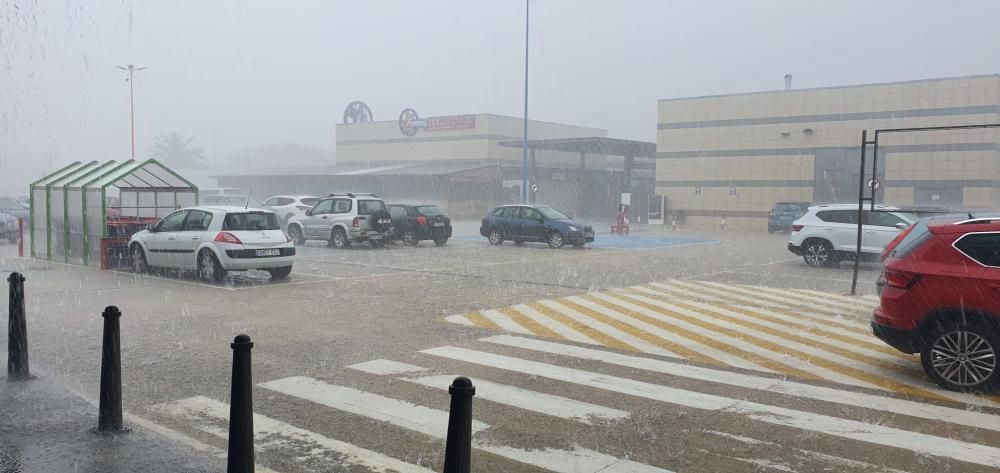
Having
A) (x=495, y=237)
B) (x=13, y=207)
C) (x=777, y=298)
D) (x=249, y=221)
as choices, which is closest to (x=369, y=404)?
(x=777, y=298)

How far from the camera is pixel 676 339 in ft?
30.0

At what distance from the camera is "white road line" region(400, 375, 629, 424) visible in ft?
19.3

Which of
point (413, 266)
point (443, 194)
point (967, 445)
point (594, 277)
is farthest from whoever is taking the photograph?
point (443, 194)

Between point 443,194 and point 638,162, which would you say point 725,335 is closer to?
point 443,194

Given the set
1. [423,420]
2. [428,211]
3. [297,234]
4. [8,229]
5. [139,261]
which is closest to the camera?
[423,420]

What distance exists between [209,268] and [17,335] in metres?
7.68

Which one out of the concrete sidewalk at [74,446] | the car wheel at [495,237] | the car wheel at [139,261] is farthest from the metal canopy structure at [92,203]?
the concrete sidewalk at [74,446]

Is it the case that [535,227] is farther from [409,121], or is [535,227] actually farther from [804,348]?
[409,121]

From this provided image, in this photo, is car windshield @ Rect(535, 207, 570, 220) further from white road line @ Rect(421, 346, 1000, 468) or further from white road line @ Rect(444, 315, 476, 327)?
white road line @ Rect(421, 346, 1000, 468)

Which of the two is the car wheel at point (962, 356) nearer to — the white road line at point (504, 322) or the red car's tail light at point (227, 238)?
the white road line at point (504, 322)

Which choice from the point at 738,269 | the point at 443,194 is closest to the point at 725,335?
the point at 738,269

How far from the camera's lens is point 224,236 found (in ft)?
45.9

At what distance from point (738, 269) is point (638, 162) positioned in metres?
45.4

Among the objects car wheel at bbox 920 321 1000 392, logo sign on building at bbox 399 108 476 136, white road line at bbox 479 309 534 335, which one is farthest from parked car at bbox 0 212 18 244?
logo sign on building at bbox 399 108 476 136
